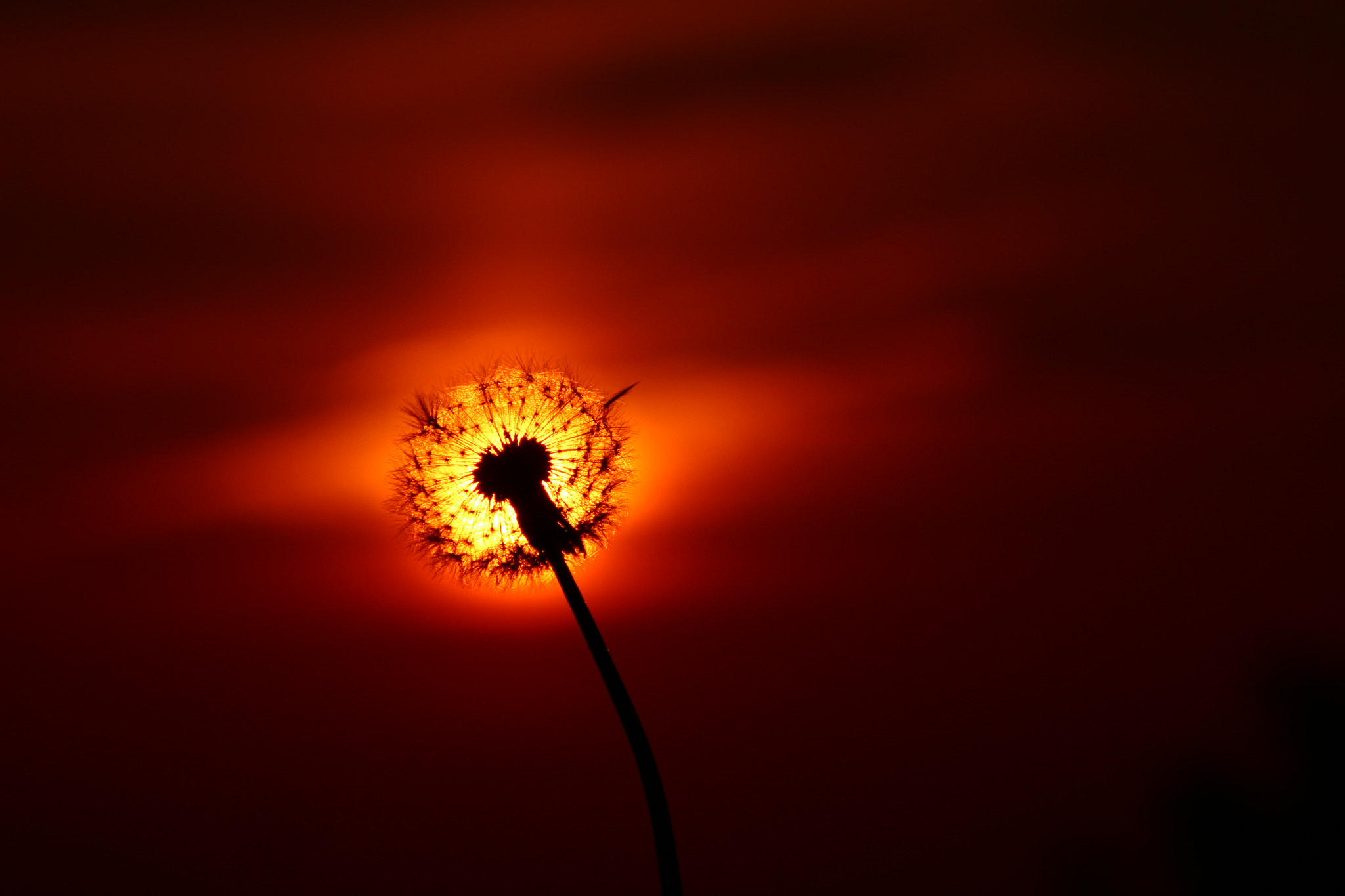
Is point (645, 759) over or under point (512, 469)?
under

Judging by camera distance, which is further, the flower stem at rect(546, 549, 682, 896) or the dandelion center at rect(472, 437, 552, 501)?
the dandelion center at rect(472, 437, 552, 501)

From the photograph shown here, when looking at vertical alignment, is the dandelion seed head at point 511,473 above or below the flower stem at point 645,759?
above

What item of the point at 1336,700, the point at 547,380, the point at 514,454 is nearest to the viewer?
the point at 514,454

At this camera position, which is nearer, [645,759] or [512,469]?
[645,759]

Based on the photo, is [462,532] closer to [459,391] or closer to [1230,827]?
[459,391]

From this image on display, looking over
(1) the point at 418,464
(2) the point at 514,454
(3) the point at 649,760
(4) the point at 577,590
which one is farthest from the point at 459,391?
(3) the point at 649,760

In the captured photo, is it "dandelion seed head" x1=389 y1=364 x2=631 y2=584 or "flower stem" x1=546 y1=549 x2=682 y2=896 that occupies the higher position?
"dandelion seed head" x1=389 y1=364 x2=631 y2=584
